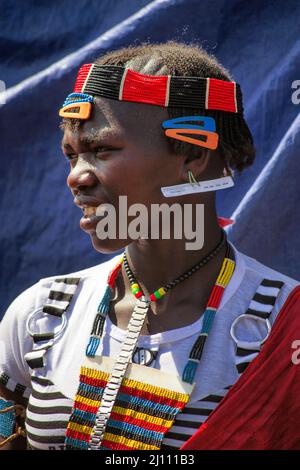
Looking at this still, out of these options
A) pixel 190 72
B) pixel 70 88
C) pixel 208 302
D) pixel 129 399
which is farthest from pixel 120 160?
pixel 70 88

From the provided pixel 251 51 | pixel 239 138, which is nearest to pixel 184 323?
pixel 239 138

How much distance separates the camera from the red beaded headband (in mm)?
2023

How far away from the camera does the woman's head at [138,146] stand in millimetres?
2008

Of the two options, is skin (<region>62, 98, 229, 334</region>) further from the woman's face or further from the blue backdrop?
the blue backdrop

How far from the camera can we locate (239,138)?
2154mm

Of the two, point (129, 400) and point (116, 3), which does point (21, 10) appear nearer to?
point (116, 3)

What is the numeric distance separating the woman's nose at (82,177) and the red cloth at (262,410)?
574 mm

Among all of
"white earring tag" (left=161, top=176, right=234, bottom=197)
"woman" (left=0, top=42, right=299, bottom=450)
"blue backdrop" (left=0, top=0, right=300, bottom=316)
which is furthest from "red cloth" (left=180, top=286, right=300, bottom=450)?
"blue backdrop" (left=0, top=0, right=300, bottom=316)

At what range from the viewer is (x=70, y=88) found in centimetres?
303

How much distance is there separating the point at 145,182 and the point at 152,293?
1.00ft

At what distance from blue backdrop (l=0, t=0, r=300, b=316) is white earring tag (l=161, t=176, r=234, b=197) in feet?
2.20

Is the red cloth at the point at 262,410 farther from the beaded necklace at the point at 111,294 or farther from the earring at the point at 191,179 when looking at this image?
the earring at the point at 191,179

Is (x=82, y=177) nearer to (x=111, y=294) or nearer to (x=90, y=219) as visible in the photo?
(x=90, y=219)
